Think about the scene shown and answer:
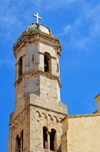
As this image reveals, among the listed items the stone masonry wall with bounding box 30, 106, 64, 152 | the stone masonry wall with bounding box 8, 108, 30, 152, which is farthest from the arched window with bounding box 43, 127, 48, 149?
the stone masonry wall with bounding box 8, 108, 30, 152

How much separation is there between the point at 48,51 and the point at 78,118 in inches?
406

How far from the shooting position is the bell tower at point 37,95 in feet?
81.3

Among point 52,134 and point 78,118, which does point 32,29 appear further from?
point 78,118

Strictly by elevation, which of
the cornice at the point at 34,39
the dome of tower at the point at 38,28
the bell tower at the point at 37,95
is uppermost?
the dome of tower at the point at 38,28

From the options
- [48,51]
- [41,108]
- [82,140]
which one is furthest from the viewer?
[48,51]

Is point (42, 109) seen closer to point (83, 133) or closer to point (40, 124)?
point (40, 124)

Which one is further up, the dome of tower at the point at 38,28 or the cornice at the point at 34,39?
the dome of tower at the point at 38,28

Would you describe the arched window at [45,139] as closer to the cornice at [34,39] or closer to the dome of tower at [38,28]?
the cornice at [34,39]

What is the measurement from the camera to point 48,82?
91.6ft

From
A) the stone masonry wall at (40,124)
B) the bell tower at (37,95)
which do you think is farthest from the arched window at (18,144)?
the stone masonry wall at (40,124)

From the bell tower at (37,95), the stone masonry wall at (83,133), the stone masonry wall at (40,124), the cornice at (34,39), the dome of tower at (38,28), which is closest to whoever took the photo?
the stone masonry wall at (83,133)

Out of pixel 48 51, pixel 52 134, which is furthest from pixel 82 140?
pixel 48 51

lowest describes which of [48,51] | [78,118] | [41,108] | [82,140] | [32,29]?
[82,140]

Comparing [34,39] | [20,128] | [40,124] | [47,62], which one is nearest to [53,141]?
[40,124]
